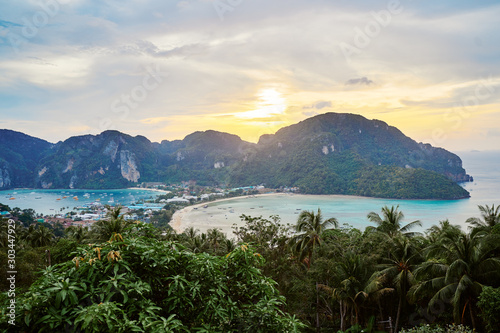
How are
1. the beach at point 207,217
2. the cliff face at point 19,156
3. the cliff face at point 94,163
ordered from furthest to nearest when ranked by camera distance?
the cliff face at point 94,163 → the cliff face at point 19,156 → the beach at point 207,217

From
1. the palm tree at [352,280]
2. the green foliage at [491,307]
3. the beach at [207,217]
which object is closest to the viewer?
the green foliage at [491,307]

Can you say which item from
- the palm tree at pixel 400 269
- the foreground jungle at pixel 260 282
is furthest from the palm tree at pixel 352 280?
the palm tree at pixel 400 269

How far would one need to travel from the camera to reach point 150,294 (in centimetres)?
298

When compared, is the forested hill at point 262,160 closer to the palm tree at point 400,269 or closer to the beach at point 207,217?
the beach at point 207,217

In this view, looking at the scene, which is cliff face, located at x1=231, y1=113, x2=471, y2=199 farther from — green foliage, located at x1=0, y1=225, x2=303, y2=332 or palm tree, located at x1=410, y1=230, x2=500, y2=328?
green foliage, located at x1=0, y1=225, x2=303, y2=332

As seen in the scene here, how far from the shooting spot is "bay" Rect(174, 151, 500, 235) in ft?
147

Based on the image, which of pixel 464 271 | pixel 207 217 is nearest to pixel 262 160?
pixel 207 217

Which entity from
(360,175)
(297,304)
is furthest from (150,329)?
(360,175)

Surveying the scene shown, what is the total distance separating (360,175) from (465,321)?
7790 cm

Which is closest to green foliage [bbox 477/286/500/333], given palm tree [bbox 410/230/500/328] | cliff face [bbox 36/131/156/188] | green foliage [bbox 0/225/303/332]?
palm tree [bbox 410/230/500/328]

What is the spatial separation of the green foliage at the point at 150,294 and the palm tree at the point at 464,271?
22.2ft

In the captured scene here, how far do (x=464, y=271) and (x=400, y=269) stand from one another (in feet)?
8.15

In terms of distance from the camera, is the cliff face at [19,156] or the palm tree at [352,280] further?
the cliff face at [19,156]

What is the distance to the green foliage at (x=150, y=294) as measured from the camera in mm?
2490
